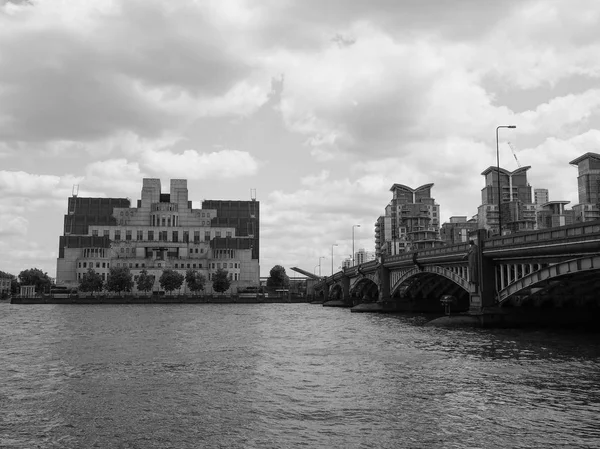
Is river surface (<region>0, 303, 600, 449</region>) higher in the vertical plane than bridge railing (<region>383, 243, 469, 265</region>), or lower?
lower

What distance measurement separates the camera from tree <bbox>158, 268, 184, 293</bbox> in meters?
190

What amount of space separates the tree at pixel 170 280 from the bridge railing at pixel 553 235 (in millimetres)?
143698

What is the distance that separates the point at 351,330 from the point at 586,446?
1953 inches

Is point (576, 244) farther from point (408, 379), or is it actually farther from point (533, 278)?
point (408, 379)

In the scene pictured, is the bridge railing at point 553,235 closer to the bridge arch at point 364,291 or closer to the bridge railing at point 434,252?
the bridge railing at point 434,252

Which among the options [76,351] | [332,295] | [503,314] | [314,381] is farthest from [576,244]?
[332,295]

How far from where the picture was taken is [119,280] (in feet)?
616

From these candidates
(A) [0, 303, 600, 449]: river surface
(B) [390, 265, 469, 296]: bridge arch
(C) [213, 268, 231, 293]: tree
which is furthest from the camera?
(C) [213, 268, 231, 293]: tree

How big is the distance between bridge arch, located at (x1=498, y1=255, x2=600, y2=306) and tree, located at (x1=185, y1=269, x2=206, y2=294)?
14038cm

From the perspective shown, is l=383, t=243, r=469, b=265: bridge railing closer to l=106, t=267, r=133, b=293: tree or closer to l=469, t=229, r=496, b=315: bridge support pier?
l=469, t=229, r=496, b=315: bridge support pier

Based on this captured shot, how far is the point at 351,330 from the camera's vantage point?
68.9m

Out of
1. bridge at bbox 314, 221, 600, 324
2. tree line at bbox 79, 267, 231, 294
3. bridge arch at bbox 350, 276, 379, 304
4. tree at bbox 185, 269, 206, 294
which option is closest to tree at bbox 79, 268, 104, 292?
tree line at bbox 79, 267, 231, 294

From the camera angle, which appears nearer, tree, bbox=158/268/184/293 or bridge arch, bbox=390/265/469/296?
bridge arch, bbox=390/265/469/296

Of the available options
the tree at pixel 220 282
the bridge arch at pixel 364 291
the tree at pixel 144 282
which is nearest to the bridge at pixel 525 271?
the bridge arch at pixel 364 291
